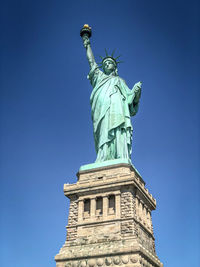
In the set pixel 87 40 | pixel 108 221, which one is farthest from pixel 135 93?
pixel 108 221

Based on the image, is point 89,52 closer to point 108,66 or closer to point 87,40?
point 87,40

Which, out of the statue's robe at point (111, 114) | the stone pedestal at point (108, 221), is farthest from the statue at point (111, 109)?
the stone pedestal at point (108, 221)

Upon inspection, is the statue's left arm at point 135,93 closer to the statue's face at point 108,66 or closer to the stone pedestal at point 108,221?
the statue's face at point 108,66

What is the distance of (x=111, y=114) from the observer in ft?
85.7

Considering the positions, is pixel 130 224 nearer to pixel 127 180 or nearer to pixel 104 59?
pixel 127 180

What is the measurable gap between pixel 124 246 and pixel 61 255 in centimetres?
→ 396

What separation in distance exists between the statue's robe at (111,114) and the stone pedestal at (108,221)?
2.07 m

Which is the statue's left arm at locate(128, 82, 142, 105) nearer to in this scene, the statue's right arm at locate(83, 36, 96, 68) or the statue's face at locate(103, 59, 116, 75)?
the statue's face at locate(103, 59, 116, 75)

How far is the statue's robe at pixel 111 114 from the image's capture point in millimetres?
25359

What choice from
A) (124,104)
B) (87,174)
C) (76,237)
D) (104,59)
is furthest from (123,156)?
(104,59)

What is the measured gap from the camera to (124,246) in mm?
19656

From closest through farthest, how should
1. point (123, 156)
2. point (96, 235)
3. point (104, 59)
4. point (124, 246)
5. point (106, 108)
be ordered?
point (124, 246), point (96, 235), point (123, 156), point (106, 108), point (104, 59)

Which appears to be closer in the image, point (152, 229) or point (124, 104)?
point (152, 229)

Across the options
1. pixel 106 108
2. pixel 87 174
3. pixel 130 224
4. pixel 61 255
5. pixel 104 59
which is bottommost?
pixel 61 255
